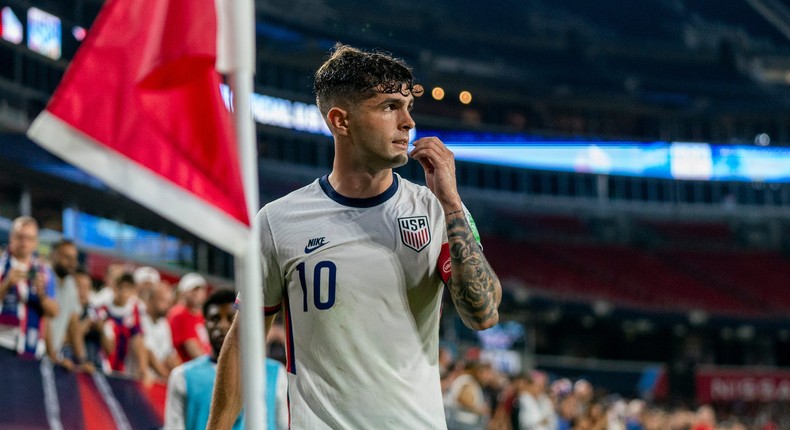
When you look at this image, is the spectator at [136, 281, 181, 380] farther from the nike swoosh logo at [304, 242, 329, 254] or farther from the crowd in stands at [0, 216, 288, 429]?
the nike swoosh logo at [304, 242, 329, 254]

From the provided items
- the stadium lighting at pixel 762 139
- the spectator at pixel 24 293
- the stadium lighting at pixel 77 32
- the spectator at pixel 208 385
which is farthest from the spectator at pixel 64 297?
the stadium lighting at pixel 762 139

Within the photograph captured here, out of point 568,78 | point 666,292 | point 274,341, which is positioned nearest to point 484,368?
point 274,341

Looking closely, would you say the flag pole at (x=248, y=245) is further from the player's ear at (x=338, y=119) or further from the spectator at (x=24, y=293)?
the spectator at (x=24, y=293)

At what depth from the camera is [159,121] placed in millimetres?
2863

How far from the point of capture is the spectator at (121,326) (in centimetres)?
942

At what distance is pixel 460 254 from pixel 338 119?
2.04ft

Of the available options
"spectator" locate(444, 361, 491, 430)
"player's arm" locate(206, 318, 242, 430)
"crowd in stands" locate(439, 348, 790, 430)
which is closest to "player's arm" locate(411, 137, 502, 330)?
"player's arm" locate(206, 318, 242, 430)

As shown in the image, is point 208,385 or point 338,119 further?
point 208,385

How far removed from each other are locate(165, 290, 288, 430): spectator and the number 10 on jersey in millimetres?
2432

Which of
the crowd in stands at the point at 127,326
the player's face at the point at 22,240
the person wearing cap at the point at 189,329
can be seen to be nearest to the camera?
the crowd in stands at the point at 127,326

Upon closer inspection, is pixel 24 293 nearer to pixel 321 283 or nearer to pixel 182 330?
pixel 182 330

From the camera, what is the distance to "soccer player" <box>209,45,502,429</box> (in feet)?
11.4

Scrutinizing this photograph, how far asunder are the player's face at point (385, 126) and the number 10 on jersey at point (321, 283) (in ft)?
1.22

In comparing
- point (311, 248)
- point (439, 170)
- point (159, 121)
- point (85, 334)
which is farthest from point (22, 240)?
point (159, 121)
